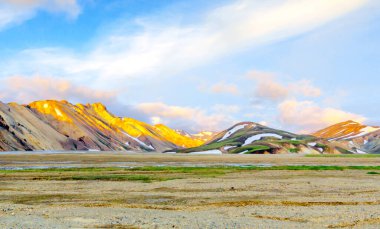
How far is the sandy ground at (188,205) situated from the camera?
787 inches

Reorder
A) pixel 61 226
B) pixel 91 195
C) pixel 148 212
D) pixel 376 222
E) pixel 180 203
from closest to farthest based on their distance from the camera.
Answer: pixel 61 226 < pixel 376 222 < pixel 148 212 < pixel 180 203 < pixel 91 195

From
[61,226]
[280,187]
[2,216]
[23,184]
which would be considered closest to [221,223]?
[61,226]

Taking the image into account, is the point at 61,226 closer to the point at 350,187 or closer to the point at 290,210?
the point at 290,210

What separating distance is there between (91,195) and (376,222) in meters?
19.2

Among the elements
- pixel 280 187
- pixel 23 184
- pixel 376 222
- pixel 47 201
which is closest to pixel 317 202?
pixel 376 222

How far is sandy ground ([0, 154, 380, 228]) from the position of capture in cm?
1998

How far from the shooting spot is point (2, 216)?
21.6 meters

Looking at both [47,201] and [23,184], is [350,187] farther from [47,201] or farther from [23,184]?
[23,184]

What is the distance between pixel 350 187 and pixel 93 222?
25.1 m

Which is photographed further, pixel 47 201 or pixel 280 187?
pixel 280 187

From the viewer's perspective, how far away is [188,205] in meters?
26.3

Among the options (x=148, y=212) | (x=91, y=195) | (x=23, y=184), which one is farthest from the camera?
(x=23, y=184)

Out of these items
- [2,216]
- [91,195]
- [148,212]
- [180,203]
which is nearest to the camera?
[2,216]

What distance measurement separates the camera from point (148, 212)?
76.5ft
